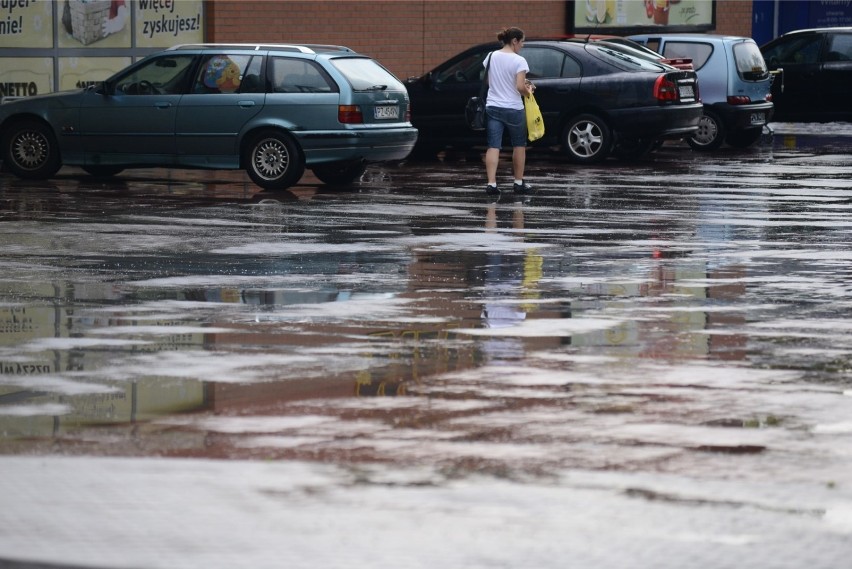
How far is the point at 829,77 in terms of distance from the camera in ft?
99.9

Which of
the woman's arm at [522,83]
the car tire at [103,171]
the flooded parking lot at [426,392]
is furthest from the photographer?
the car tire at [103,171]

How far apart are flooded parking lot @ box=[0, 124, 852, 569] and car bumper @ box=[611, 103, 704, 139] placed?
24.6 ft

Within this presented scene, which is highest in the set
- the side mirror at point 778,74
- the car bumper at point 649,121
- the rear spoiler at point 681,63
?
the rear spoiler at point 681,63

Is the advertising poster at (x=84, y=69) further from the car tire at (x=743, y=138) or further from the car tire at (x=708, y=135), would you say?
the car tire at (x=743, y=138)

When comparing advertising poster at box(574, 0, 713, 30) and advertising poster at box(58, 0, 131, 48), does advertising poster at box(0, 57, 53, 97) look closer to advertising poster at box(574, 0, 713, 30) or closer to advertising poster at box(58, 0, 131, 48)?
advertising poster at box(58, 0, 131, 48)

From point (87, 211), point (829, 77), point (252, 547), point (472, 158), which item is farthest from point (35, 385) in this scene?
point (829, 77)

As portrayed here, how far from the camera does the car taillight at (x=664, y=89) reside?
2400cm

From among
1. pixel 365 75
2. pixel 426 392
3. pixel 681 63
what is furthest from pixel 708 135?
pixel 426 392

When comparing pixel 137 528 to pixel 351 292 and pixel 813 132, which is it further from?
pixel 813 132

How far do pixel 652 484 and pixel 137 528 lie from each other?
1661 millimetres

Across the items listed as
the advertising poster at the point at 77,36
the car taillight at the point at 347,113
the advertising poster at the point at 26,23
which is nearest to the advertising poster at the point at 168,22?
the advertising poster at the point at 77,36

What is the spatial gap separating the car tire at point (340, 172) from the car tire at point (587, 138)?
12.9 feet

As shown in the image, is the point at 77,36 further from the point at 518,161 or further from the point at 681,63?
the point at 518,161

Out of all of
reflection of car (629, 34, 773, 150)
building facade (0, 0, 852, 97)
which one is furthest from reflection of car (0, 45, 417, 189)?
reflection of car (629, 34, 773, 150)
